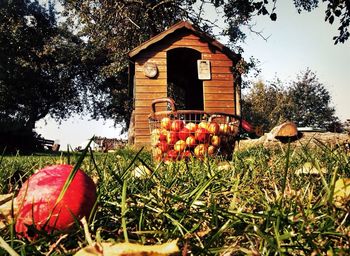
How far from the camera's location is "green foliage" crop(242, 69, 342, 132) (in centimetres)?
5172

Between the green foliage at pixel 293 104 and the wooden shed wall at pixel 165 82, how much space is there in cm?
3673

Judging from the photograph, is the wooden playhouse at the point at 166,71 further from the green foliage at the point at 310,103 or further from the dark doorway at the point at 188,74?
the green foliage at the point at 310,103

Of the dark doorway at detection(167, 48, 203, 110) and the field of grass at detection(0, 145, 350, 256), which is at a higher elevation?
the dark doorway at detection(167, 48, 203, 110)

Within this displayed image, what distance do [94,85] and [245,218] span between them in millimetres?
39112

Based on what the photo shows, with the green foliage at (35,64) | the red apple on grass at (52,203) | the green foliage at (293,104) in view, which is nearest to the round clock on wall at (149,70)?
the red apple on grass at (52,203)

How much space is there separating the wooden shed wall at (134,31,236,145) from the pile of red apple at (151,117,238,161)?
8840mm

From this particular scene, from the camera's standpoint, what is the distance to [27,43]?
33688 millimetres

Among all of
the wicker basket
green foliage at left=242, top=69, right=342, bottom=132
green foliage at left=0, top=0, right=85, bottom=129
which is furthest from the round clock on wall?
green foliage at left=242, top=69, right=342, bottom=132

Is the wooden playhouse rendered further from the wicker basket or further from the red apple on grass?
the red apple on grass

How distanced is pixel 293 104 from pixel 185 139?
51.7 metres

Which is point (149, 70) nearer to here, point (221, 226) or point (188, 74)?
point (188, 74)

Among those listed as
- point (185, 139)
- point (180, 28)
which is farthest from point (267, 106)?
point (185, 139)

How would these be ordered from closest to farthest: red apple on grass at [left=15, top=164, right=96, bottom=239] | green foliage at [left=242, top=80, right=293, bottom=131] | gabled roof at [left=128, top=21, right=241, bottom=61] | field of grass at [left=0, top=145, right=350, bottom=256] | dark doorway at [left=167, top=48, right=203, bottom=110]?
field of grass at [left=0, top=145, right=350, bottom=256] < red apple on grass at [left=15, top=164, right=96, bottom=239] < gabled roof at [left=128, top=21, right=241, bottom=61] < dark doorway at [left=167, top=48, right=203, bottom=110] < green foliage at [left=242, top=80, right=293, bottom=131]

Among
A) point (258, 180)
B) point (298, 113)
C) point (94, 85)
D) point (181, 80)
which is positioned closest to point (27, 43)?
point (94, 85)
